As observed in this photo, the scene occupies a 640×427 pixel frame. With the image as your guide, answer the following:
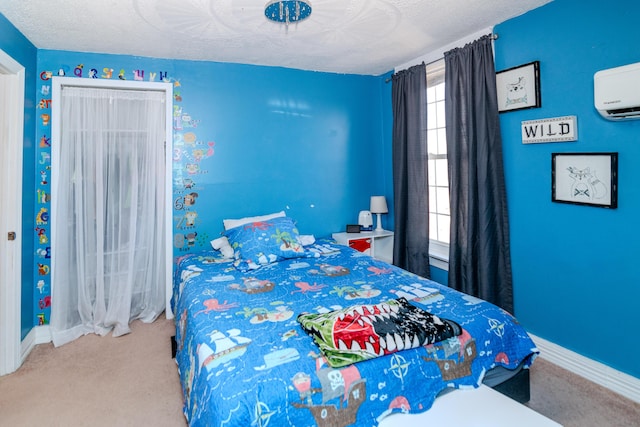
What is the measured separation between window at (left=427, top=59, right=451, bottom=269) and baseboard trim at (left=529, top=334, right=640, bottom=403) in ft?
3.55

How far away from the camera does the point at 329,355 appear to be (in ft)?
4.59

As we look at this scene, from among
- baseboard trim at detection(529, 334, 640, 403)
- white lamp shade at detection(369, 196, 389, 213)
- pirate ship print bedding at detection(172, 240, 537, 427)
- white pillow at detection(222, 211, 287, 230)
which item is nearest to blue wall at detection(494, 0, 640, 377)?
baseboard trim at detection(529, 334, 640, 403)

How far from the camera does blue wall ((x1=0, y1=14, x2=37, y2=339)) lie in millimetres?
2572

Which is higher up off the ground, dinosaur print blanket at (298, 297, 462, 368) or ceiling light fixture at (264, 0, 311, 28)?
ceiling light fixture at (264, 0, 311, 28)

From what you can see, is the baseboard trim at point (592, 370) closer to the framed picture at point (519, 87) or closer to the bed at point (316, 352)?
the bed at point (316, 352)

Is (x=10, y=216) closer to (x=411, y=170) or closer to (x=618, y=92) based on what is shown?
(x=411, y=170)

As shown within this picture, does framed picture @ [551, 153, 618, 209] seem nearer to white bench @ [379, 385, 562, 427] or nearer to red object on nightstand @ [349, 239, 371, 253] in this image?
white bench @ [379, 385, 562, 427]

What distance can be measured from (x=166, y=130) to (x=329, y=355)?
2624mm

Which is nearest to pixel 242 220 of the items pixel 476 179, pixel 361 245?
pixel 361 245

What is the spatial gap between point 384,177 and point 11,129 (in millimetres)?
3272

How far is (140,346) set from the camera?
2758mm

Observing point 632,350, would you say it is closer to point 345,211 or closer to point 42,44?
point 345,211

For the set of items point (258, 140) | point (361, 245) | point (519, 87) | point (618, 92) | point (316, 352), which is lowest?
point (316, 352)

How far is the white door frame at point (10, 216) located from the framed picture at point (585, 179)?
12.0 feet
